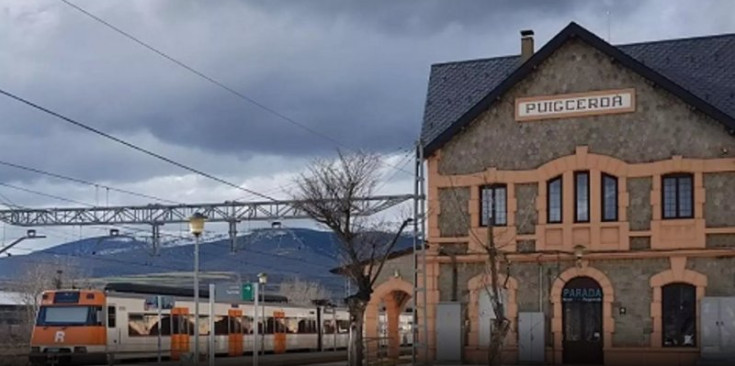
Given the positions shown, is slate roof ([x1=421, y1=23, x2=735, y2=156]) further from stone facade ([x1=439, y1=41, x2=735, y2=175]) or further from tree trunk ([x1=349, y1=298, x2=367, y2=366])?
tree trunk ([x1=349, y1=298, x2=367, y2=366])

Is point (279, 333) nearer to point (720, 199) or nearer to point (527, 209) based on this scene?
point (527, 209)

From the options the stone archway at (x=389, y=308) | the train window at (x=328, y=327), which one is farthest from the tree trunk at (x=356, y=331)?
the train window at (x=328, y=327)

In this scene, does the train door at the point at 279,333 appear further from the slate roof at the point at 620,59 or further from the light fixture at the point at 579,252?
the light fixture at the point at 579,252

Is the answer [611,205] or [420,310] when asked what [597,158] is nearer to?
[611,205]

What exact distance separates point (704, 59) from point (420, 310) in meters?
13.3

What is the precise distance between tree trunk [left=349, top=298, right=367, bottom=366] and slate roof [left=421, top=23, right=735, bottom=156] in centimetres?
686

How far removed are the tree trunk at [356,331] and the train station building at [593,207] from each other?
Answer: 307cm

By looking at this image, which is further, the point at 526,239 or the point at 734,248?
the point at 526,239

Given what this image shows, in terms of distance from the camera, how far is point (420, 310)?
139ft

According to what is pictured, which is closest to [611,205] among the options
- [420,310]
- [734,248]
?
[734,248]

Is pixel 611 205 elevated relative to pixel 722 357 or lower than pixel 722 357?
elevated

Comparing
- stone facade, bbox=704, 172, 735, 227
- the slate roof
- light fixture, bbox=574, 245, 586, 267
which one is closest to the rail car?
the slate roof

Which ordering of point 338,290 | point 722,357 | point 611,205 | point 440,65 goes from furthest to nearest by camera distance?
point 338,290, point 440,65, point 611,205, point 722,357

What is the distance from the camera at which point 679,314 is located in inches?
1521
